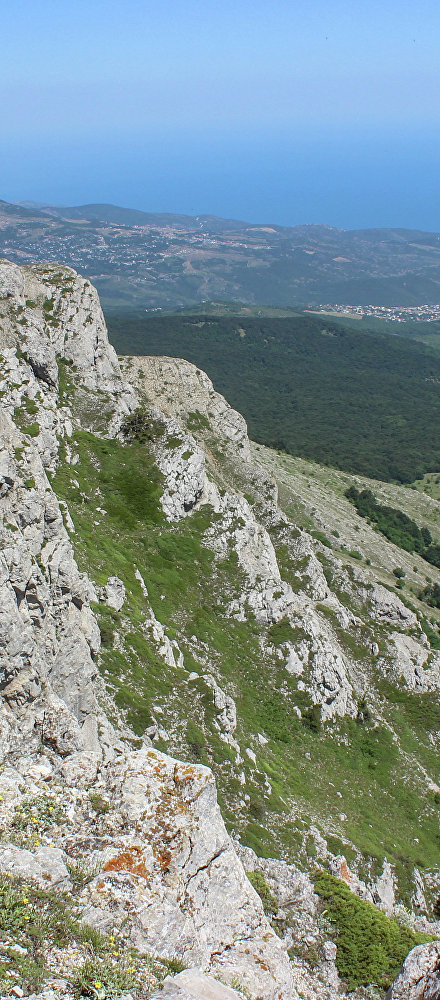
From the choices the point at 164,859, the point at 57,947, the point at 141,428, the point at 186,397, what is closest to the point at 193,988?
the point at 57,947

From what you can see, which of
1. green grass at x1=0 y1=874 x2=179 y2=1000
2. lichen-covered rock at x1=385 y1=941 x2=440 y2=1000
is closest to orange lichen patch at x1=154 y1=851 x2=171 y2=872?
→ green grass at x1=0 y1=874 x2=179 y2=1000

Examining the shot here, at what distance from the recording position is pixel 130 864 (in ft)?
46.2

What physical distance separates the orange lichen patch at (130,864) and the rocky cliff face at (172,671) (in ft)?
0.26

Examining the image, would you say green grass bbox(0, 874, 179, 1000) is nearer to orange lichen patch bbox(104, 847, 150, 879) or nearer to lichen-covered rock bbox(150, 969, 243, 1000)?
lichen-covered rock bbox(150, 969, 243, 1000)

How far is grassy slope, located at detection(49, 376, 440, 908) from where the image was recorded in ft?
110

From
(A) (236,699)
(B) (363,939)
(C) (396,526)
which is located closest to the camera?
(B) (363,939)

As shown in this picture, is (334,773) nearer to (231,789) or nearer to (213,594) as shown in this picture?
(231,789)

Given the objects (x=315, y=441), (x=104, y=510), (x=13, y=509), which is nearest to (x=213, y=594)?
(x=104, y=510)

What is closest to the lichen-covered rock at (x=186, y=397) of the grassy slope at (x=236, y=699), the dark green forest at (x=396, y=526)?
the grassy slope at (x=236, y=699)

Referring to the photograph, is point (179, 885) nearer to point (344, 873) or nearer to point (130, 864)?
point (130, 864)

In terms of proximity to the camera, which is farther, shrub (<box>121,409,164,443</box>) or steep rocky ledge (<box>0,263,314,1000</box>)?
shrub (<box>121,409,164,443</box>)

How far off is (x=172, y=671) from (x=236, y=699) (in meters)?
6.75

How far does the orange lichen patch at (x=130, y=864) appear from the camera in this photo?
13859 mm

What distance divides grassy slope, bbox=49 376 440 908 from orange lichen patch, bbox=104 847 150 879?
1643cm
